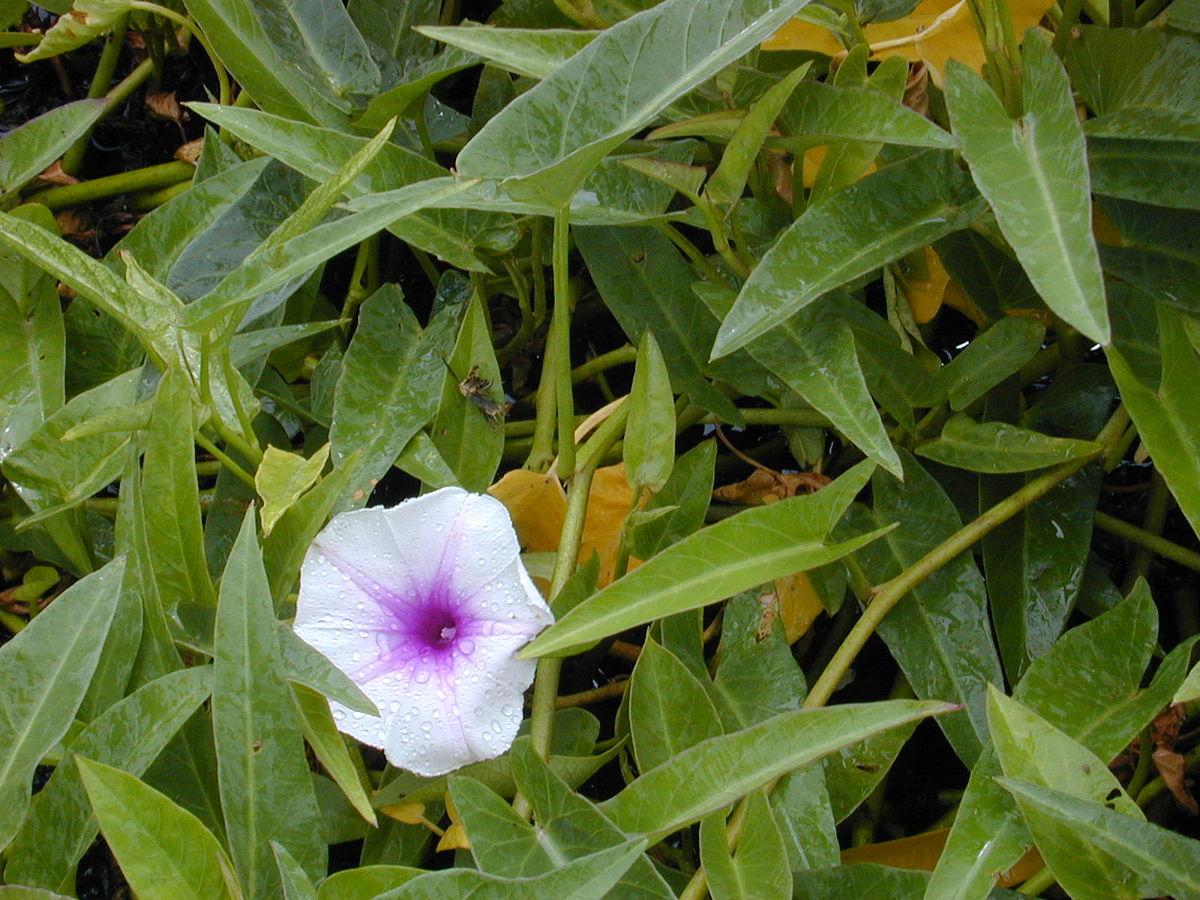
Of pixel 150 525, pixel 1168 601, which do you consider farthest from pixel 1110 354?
pixel 150 525

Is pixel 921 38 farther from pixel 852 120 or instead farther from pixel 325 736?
pixel 325 736

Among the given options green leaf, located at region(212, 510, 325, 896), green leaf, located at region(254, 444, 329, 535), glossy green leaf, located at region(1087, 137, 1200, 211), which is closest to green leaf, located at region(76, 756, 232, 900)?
green leaf, located at region(212, 510, 325, 896)

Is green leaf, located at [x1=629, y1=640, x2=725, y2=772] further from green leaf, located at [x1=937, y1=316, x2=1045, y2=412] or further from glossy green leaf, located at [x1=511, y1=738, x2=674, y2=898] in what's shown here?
green leaf, located at [x1=937, y1=316, x2=1045, y2=412]

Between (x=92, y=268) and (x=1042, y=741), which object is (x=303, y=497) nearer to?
(x=92, y=268)

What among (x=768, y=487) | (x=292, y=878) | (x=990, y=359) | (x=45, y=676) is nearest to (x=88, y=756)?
(x=45, y=676)

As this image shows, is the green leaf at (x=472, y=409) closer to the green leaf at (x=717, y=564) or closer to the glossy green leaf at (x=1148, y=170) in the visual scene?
the green leaf at (x=717, y=564)

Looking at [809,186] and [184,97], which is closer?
[809,186]

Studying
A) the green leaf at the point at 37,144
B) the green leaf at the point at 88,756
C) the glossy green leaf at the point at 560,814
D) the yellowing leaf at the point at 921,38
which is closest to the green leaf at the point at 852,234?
the yellowing leaf at the point at 921,38
